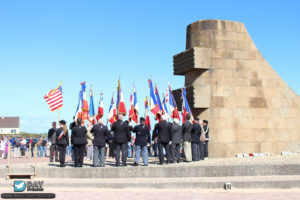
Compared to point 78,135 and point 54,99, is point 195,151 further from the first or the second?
point 54,99

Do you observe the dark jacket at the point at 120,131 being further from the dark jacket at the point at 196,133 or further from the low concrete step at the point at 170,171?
the dark jacket at the point at 196,133

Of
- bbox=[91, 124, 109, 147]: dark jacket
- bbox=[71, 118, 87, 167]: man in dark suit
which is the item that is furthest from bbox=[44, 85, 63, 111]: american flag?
bbox=[91, 124, 109, 147]: dark jacket

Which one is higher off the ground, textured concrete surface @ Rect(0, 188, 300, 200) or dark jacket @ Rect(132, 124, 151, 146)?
dark jacket @ Rect(132, 124, 151, 146)

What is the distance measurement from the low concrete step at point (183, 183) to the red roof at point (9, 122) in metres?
97.5

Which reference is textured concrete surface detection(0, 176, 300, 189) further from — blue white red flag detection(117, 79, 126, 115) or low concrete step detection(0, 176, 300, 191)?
blue white red flag detection(117, 79, 126, 115)

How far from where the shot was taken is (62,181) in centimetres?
1177

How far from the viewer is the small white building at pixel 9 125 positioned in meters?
102

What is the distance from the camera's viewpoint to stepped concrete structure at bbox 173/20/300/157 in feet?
54.6

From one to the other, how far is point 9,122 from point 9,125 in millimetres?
1032

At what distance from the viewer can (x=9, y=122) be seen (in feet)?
338

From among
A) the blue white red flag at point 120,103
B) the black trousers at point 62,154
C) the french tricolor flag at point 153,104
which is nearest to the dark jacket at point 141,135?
the blue white red flag at point 120,103

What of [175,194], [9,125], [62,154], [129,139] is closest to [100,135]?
[129,139]

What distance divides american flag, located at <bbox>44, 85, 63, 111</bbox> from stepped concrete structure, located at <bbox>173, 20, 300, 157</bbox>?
5.84 m

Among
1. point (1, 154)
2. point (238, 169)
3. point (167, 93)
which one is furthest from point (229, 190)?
point (1, 154)
